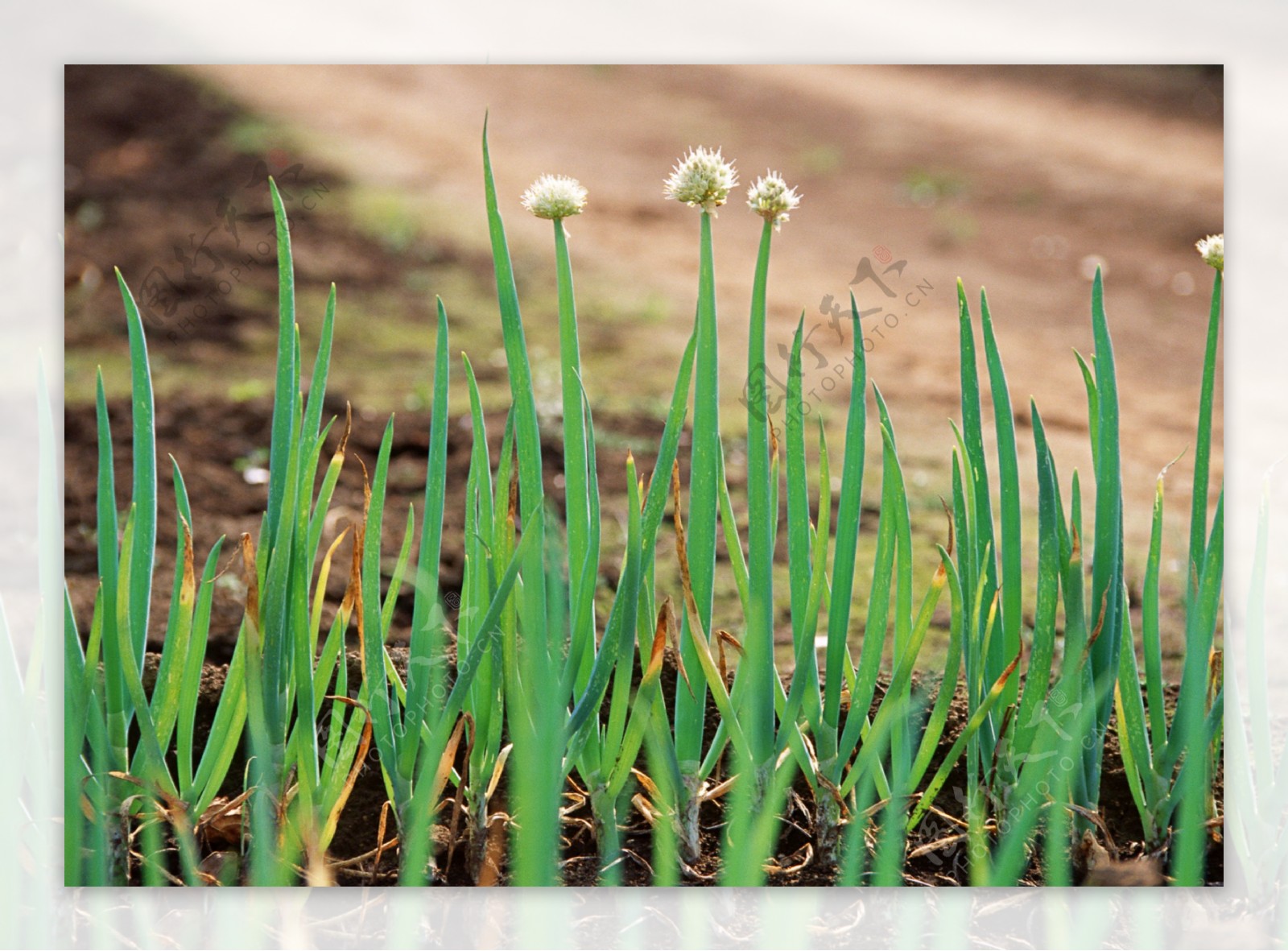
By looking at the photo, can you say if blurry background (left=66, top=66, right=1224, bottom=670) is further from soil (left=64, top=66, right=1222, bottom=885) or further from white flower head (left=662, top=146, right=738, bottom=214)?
white flower head (left=662, top=146, right=738, bottom=214)

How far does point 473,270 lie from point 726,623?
631 millimetres

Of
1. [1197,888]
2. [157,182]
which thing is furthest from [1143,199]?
[157,182]

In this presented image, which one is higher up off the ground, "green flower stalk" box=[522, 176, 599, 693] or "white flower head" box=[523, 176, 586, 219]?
"white flower head" box=[523, 176, 586, 219]

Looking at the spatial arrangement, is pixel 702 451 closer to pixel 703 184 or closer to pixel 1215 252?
pixel 703 184

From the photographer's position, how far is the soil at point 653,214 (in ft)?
4.71
